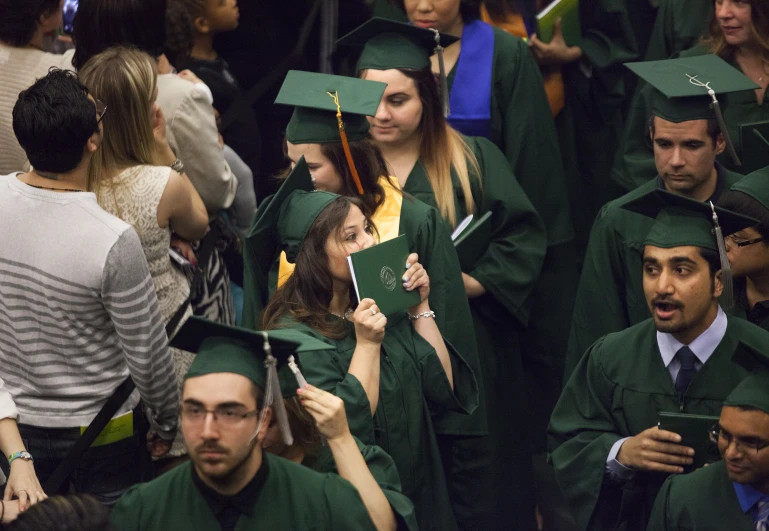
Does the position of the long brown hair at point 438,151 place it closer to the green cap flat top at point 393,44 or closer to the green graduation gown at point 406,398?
the green cap flat top at point 393,44

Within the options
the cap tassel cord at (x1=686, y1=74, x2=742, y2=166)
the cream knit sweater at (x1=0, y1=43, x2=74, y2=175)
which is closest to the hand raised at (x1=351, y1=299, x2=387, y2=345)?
the cream knit sweater at (x1=0, y1=43, x2=74, y2=175)

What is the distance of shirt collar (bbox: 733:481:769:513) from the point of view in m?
3.28

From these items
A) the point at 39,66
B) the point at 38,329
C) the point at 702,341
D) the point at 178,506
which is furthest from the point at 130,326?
the point at 702,341

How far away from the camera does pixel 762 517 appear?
3.28 meters

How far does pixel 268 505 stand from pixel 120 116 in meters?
1.58

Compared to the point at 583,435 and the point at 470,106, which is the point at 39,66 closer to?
the point at 470,106

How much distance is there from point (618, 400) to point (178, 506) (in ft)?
4.90

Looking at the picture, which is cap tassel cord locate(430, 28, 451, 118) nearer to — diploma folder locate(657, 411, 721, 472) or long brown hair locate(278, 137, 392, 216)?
long brown hair locate(278, 137, 392, 216)

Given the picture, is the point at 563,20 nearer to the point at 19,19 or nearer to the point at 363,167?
the point at 363,167

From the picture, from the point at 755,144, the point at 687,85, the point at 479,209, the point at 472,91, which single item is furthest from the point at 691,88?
the point at 472,91

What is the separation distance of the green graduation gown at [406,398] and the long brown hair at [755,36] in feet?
6.99

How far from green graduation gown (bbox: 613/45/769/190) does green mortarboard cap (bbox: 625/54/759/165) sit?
37 cm

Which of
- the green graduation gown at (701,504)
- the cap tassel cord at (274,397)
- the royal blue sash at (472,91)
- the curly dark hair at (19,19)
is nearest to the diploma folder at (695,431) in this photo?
the green graduation gown at (701,504)

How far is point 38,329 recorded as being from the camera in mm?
3564
